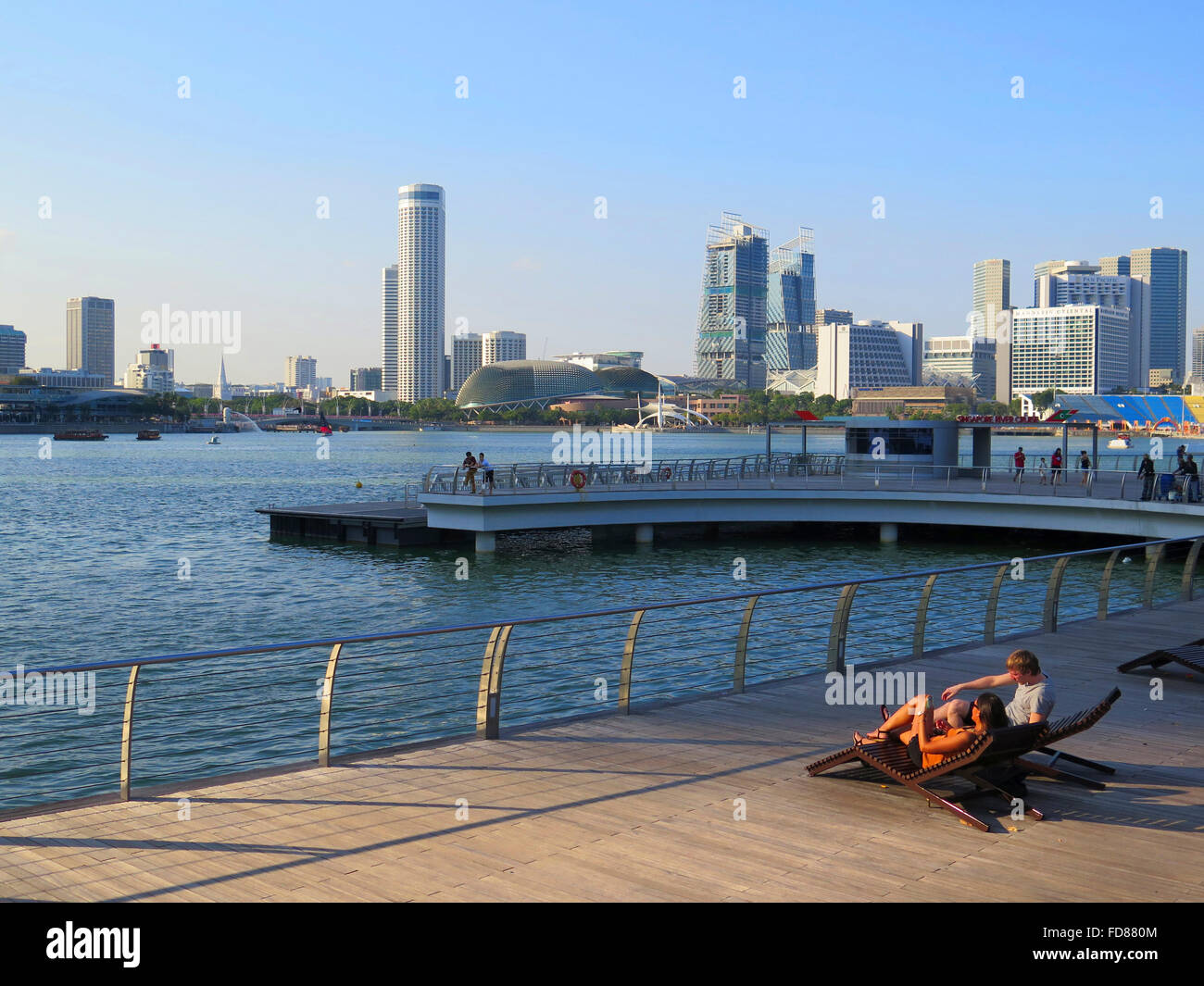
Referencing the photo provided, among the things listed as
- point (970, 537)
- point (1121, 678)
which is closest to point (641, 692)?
point (1121, 678)

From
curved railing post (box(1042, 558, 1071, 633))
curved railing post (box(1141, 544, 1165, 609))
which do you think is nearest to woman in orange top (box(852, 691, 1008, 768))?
curved railing post (box(1042, 558, 1071, 633))

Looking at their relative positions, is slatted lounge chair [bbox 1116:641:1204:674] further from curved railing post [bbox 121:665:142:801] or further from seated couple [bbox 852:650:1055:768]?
curved railing post [bbox 121:665:142:801]

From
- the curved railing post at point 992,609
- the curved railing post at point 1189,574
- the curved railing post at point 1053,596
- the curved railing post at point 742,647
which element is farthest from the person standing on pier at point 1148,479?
the curved railing post at point 742,647

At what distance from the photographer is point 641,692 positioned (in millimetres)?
16312

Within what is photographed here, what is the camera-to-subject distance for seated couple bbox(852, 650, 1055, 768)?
739 cm

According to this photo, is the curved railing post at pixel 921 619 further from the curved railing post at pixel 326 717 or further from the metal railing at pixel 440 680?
Result: the curved railing post at pixel 326 717

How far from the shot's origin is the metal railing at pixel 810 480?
117 feet

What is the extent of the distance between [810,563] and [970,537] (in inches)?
327

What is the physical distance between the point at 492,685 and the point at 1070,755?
426cm

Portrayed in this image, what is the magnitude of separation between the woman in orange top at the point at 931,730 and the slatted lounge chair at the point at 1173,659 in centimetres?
Answer: 449

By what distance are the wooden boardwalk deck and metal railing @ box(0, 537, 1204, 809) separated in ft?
2.39
